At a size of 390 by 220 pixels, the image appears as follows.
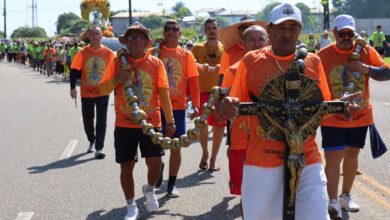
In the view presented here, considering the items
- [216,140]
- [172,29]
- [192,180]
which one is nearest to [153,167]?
[172,29]

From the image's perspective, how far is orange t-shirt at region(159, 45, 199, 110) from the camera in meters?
8.02

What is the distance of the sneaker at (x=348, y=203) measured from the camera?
23.0 ft

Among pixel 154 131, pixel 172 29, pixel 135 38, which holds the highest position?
pixel 172 29

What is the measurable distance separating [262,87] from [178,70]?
3.62 metres

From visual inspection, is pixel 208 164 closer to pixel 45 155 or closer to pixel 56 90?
pixel 45 155

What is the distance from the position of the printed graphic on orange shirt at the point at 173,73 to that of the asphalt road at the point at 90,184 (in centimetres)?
113

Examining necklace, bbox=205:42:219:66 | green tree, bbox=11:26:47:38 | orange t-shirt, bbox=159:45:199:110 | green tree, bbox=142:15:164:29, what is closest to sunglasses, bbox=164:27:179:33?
orange t-shirt, bbox=159:45:199:110

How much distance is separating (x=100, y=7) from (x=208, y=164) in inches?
1538

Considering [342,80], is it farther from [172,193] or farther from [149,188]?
[172,193]

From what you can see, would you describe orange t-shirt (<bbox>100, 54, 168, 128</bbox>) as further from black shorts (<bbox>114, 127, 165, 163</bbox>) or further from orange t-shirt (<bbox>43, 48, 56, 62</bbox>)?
orange t-shirt (<bbox>43, 48, 56, 62</bbox>)

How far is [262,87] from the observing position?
450cm

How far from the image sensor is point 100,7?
47.5 m

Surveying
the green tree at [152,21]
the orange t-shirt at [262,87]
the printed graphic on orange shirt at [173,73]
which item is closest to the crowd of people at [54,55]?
the printed graphic on orange shirt at [173,73]

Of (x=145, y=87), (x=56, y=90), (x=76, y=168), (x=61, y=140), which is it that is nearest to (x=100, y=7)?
(x=56, y=90)
